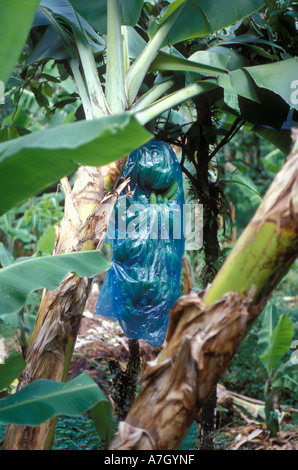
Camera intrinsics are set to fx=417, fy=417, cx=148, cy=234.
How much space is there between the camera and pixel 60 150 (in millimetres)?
803

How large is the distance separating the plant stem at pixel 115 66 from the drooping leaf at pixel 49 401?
904mm

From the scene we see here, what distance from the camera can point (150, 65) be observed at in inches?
62.1

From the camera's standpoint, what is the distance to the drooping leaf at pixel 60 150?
713 mm

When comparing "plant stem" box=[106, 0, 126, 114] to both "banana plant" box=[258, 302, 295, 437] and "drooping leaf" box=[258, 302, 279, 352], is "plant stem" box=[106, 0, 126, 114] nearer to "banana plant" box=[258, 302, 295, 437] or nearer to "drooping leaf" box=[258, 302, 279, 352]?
"banana plant" box=[258, 302, 295, 437]

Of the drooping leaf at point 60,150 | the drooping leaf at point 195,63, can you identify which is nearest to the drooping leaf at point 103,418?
the drooping leaf at point 60,150

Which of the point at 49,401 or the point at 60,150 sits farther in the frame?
the point at 49,401

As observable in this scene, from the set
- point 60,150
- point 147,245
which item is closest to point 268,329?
point 147,245

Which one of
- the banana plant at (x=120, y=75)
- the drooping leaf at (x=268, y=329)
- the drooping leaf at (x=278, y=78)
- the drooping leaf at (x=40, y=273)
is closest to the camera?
the drooping leaf at (x=40, y=273)

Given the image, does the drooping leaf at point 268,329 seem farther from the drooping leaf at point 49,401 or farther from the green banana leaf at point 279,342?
the drooping leaf at point 49,401

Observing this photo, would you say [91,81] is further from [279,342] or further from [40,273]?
[279,342]

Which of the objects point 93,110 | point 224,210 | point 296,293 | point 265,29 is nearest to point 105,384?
point 224,210

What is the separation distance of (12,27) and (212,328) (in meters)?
0.85

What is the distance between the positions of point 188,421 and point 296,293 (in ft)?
15.5

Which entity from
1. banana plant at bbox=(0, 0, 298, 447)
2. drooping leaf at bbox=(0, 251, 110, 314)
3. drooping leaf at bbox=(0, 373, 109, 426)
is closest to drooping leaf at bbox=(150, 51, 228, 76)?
banana plant at bbox=(0, 0, 298, 447)
